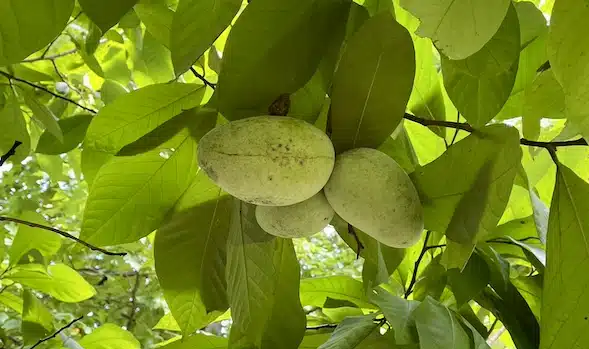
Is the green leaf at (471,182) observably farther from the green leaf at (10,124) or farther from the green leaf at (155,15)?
the green leaf at (10,124)

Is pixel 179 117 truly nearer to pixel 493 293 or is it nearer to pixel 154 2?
pixel 154 2

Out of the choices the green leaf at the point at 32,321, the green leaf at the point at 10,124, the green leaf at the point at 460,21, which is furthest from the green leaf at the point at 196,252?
the green leaf at the point at 32,321

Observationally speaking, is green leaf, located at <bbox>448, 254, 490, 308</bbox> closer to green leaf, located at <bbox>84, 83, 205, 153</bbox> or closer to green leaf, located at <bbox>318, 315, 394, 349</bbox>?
green leaf, located at <bbox>318, 315, 394, 349</bbox>

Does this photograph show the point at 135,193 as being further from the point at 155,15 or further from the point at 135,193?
the point at 155,15

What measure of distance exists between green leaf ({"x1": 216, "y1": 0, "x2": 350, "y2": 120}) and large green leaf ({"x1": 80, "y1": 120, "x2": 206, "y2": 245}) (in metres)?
0.20

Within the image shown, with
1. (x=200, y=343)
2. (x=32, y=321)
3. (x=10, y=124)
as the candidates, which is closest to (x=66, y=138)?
(x=10, y=124)

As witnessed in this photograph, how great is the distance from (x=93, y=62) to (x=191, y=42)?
0.86 meters

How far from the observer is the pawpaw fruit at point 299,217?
1.86 feet

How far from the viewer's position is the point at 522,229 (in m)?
0.97

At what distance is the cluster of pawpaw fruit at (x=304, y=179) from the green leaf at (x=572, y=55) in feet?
0.52

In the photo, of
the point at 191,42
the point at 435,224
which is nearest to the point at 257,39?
the point at 191,42

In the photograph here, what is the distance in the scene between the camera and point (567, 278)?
1.97ft

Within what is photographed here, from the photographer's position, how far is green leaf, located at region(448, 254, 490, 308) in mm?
817

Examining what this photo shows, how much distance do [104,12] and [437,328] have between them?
48cm
